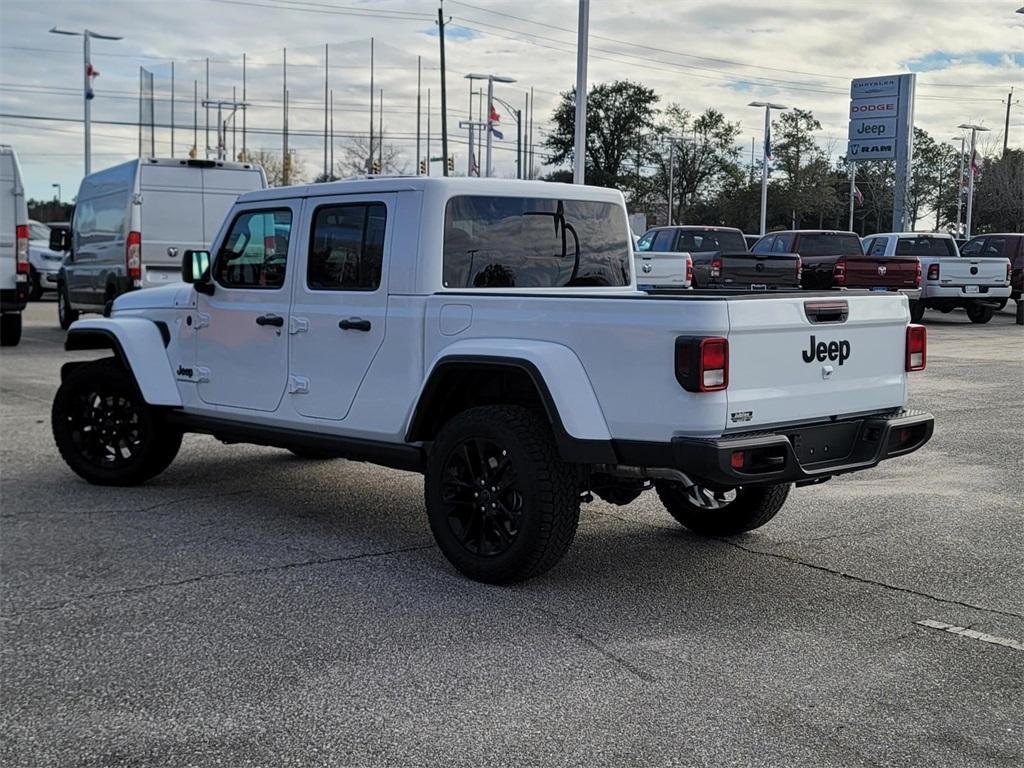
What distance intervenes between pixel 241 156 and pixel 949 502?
225ft

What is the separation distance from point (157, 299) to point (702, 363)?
4.21 m

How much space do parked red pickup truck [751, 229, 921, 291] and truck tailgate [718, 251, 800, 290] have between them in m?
0.64

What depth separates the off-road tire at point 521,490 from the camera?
517 cm

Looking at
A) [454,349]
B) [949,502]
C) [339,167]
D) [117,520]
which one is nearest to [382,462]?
[454,349]

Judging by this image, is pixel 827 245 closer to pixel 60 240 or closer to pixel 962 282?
pixel 962 282

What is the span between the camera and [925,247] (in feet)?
87.5

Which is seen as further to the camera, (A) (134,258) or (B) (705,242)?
(B) (705,242)

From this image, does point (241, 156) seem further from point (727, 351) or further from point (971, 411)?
point (727, 351)

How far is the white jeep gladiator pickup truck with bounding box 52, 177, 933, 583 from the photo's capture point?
4.91 meters

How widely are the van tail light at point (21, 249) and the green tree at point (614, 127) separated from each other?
73623 millimetres

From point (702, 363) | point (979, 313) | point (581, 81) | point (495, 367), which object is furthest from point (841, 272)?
point (702, 363)

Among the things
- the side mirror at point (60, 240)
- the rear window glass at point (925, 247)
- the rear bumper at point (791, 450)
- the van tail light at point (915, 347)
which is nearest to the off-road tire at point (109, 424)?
the rear bumper at point (791, 450)

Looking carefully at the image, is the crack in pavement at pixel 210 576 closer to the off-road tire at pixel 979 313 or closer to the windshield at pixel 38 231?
the off-road tire at pixel 979 313

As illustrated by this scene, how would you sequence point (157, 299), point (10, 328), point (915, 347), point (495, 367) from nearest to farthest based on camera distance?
1. point (495, 367)
2. point (915, 347)
3. point (157, 299)
4. point (10, 328)
